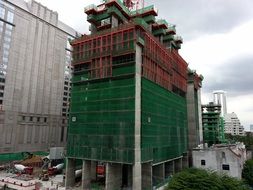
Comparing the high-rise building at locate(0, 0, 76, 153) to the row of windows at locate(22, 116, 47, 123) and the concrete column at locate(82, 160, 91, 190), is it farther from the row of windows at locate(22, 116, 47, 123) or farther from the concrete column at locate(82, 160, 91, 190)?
the concrete column at locate(82, 160, 91, 190)

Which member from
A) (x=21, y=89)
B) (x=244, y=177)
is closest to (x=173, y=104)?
(x=244, y=177)

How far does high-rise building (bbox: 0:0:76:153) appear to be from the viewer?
3738 inches

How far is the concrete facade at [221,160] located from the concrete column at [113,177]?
29.2m

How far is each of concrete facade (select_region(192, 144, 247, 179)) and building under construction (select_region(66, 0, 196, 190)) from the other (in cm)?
858

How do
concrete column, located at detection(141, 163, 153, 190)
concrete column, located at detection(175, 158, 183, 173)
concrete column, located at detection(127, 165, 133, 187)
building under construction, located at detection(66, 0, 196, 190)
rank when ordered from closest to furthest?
building under construction, located at detection(66, 0, 196, 190) < concrete column, located at detection(141, 163, 153, 190) < concrete column, located at detection(127, 165, 133, 187) < concrete column, located at detection(175, 158, 183, 173)

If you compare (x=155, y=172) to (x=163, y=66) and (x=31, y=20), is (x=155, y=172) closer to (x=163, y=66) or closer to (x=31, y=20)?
(x=163, y=66)

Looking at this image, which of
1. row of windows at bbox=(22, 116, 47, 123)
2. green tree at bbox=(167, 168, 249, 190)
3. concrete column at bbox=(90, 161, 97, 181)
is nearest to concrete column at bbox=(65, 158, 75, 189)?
concrete column at bbox=(90, 161, 97, 181)

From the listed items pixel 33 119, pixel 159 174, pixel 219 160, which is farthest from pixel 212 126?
pixel 33 119

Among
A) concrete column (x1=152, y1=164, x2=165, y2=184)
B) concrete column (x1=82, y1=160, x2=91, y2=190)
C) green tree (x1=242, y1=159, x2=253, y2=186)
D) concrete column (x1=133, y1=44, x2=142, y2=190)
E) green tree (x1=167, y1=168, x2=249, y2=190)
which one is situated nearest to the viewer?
green tree (x1=167, y1=168, x2=249, y2=190)

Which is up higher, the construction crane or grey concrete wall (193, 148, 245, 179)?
the construction crane

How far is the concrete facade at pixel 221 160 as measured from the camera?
67.0 metres

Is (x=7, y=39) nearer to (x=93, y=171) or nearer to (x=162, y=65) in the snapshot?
(x=93, y=171)

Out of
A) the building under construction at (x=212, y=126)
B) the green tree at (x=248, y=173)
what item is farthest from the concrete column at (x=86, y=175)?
the building under construction at (x=212, y=126)

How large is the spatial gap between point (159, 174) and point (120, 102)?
83.8 feet
